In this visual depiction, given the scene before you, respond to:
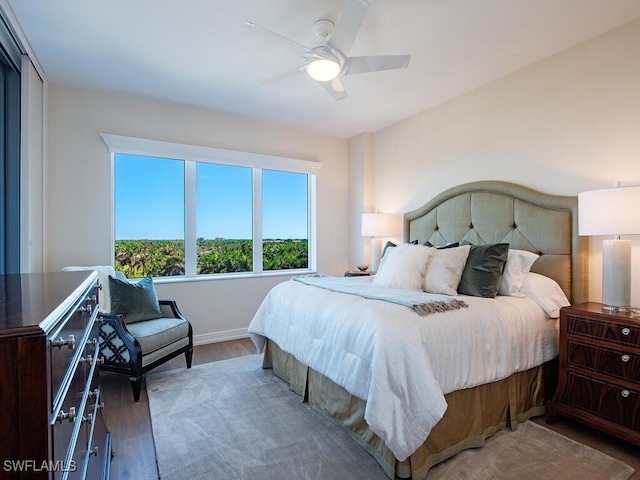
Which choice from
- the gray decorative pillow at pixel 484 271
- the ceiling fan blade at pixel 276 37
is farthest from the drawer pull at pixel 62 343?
the gray decorative pillow at pixel 484 271

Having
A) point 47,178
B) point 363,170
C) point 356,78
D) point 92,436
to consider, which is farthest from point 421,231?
point 47,178

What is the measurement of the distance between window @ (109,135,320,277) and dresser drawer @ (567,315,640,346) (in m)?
3.27

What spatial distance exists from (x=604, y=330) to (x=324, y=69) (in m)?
2.39

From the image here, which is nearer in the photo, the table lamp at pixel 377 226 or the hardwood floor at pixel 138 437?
the hardwood floor at pixel 138 437

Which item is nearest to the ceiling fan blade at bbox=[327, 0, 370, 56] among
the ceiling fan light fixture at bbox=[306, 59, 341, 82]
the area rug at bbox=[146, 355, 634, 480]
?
the ceiling fan light fixture at bbox=[306, 59, 341, 82]

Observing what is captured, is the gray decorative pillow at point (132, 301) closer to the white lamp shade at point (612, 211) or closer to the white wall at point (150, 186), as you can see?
the white wall at point (150, 186)

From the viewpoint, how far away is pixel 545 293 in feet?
8.03

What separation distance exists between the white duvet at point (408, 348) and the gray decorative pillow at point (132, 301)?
1.36 meters

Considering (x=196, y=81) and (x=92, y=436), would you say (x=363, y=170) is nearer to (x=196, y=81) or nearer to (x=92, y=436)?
(x=196, y=81)

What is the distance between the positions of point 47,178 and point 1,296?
280 centimetres

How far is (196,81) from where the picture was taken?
324cm

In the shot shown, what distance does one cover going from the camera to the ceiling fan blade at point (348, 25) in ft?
6.01

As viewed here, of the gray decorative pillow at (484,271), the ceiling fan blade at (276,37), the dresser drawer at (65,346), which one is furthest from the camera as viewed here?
the gray decorative pillow at (484,271)

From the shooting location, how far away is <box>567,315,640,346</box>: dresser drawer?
1918 mm
